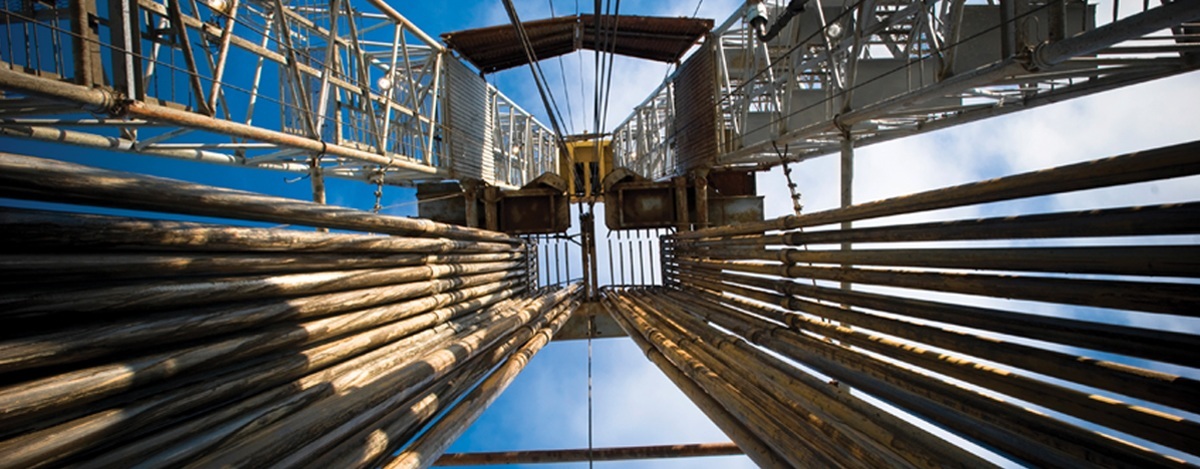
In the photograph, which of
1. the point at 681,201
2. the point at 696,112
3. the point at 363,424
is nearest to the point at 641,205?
the point at 681,201

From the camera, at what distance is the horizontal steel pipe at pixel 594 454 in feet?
22.4

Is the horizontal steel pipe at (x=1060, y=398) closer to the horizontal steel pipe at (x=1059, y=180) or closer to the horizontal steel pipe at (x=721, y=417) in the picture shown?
the horizontal steel pipe at (x=1059, y=180)

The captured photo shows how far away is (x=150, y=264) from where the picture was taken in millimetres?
1867

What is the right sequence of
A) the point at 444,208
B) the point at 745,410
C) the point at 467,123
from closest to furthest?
the point at 745,410 < the point at 444,208 < the point at 467,123

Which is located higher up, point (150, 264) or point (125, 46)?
point (125, 46)

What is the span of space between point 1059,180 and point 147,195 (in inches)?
160

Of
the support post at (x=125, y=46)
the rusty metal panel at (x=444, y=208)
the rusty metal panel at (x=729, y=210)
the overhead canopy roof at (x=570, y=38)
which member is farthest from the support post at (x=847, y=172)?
the rusty metal panel at (x=444, y=208)

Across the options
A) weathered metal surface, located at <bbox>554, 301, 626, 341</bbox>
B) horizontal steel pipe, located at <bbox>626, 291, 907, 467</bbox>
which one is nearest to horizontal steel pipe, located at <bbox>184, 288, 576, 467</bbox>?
horizontal steel pipe, located at <bbox>626, 291, 907, 467</bbox>

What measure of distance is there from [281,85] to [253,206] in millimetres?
9189

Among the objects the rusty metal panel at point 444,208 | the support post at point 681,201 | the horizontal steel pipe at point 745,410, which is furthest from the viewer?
the rusty metal panel at point 444,208

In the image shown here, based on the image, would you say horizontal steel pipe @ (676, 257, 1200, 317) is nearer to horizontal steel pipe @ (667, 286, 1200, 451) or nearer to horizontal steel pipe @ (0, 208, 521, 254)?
horizontal steel pipe @ (667, 286, 1200, 451)

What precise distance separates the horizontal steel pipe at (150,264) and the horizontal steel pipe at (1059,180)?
3865 mm

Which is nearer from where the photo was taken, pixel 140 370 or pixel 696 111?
pixel 140 370

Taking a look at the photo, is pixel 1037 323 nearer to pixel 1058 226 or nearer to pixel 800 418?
pixel 1058 226
